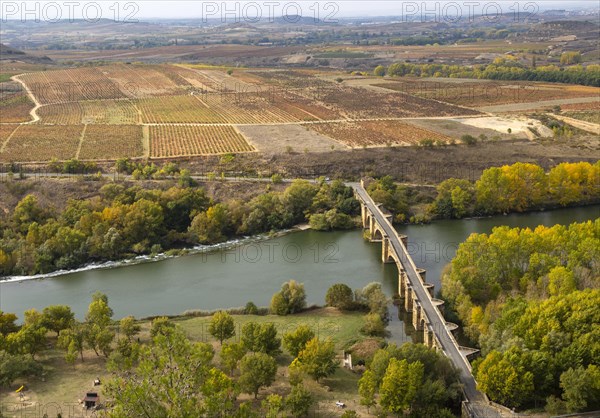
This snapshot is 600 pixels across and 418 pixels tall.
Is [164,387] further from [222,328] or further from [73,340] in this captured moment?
[73,340]

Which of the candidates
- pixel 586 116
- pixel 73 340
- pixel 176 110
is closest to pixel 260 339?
pixel 73 340

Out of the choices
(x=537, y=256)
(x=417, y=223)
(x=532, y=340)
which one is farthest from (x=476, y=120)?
(x=532, y=340)

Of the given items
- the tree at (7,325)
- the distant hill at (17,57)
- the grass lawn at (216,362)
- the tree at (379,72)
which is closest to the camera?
the grass lawn at (216,362)

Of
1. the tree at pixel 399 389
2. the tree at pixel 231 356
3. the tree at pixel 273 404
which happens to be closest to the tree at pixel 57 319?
the tree at pixel 231 356

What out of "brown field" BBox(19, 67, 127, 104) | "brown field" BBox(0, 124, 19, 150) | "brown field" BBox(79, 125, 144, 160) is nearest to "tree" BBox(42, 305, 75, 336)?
"brown field" BBox(79, 125, 144, 160)

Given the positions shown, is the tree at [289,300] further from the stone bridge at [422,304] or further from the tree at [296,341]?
the stone bridge at [422,304]

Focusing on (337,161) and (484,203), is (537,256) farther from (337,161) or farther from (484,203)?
(337,161)

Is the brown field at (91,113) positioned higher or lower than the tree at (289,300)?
higher
